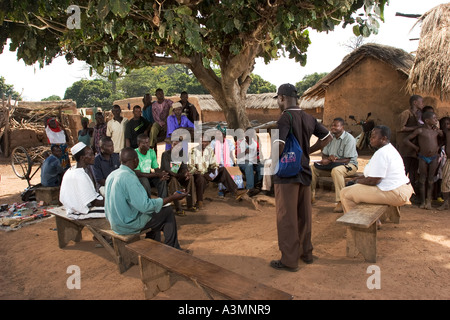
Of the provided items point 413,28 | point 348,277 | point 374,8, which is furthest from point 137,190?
point 413,28

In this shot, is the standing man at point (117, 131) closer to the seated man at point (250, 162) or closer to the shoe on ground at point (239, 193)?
the seated man at point (250, 162)

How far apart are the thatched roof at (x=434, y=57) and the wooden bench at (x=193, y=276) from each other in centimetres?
680

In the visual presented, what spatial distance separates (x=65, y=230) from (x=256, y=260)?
9.20ft

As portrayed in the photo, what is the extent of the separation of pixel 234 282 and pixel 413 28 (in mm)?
8260

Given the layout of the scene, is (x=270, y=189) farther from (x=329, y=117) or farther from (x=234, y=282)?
(x=329, y=117)

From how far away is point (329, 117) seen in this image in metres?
11.0

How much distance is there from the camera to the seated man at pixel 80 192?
14.6 feet

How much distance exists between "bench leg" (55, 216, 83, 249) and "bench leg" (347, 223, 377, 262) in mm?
3768

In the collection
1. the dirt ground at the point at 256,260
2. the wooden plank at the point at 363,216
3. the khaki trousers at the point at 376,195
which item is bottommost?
the dirt ground at the point at 256,260

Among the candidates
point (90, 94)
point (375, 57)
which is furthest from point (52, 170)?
point (90, 94)

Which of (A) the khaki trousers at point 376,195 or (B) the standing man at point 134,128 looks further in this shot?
Answer: (B) the standing man at point 134,128

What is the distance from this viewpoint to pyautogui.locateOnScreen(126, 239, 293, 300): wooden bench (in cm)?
266

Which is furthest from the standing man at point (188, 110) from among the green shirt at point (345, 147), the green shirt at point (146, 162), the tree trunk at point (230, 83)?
the green shirt at point (345, 147)

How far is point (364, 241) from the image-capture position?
13.0 ft
